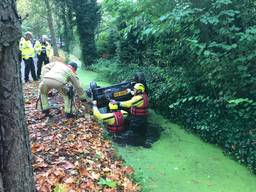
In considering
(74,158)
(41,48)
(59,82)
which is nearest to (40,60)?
(41,48)

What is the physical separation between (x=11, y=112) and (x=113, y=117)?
19.0 ft

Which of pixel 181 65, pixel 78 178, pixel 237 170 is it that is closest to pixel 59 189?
pixel 78 178

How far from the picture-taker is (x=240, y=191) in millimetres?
6031

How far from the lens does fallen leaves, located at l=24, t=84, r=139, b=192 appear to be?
4.89 m

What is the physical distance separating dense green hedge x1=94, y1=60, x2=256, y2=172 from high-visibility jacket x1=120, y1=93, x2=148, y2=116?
0.85m

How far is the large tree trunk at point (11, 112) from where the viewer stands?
7.59 ft

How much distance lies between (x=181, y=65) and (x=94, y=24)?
13566 mm

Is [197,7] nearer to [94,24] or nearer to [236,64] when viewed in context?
[236,64]

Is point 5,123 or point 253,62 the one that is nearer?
point 5,123

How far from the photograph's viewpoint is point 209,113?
8227 millimetres

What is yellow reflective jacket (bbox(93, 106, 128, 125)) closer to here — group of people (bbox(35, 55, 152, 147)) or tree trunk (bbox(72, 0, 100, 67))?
group of people (bbox(35, 55, 152, 147))

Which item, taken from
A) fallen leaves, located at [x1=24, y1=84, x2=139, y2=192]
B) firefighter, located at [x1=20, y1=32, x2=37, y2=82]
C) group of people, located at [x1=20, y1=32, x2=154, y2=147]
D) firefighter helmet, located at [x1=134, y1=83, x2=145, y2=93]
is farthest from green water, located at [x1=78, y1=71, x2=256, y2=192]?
firefighter, located at [x1=20, y1=32, x2=37, y2=82]

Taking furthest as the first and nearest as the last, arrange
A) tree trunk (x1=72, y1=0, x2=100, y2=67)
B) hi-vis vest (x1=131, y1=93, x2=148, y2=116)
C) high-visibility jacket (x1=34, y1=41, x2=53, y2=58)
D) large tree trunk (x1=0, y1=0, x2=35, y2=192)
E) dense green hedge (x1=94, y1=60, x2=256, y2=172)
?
tree trunk (x1=72, y1=0, x2=100, y2=67) < high-visibility jacket (x1=34, y1=41, x2=53, y2=58) < hi-vis vest (x1=131, y1=93, x2=148, y2=116) < dense green hedge (x1=94, y1=60, x2=256, y2=172) < large tree trunk (x1=0, y1=0, x2=35, y2=192)

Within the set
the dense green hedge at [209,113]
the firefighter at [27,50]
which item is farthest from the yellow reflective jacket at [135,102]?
the firefighter at [27,50]
